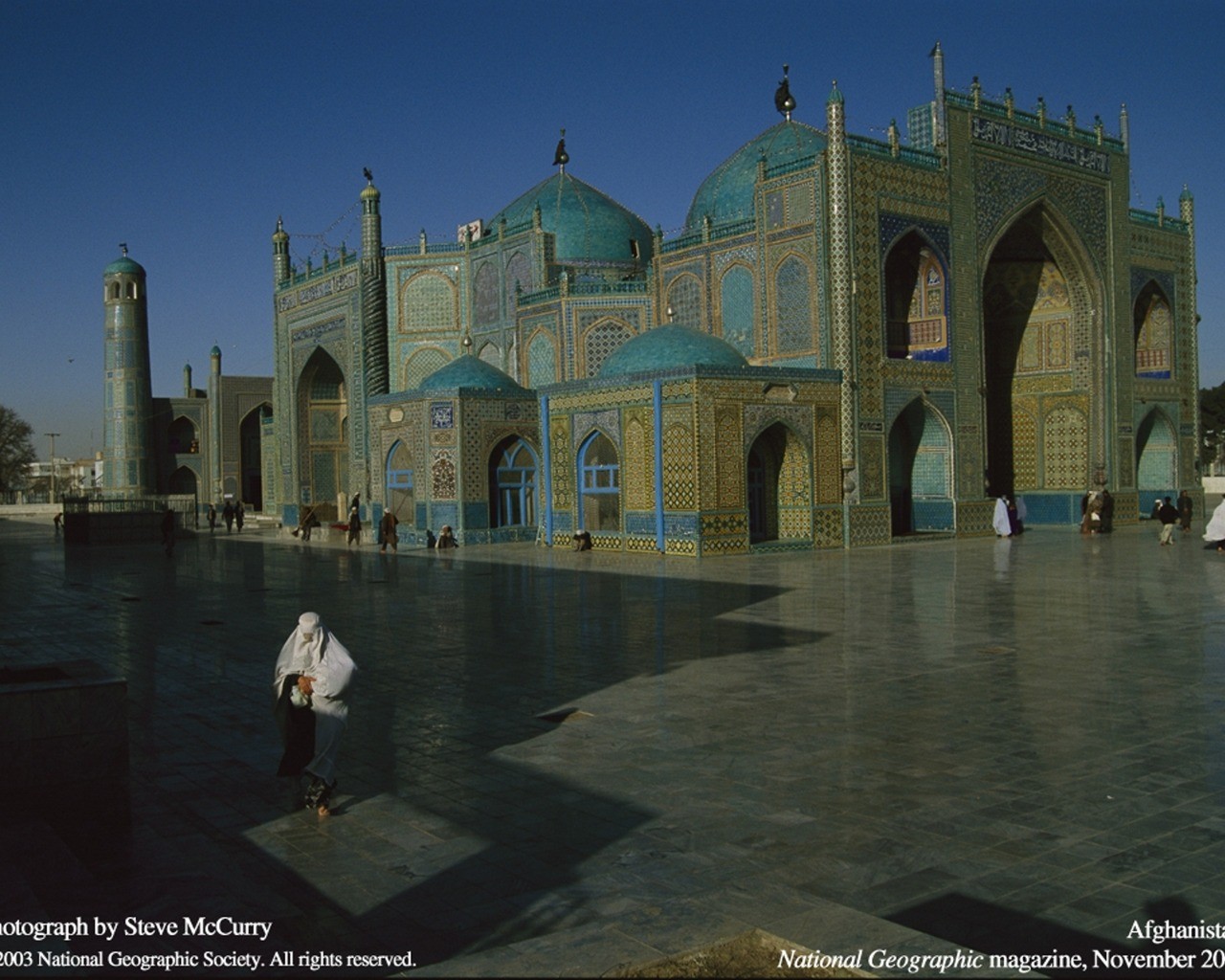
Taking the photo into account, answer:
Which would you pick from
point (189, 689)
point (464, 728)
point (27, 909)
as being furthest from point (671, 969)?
point (189, 689)

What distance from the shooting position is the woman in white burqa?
18.2ft

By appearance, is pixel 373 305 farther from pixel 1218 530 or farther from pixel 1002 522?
pixel 1218 530

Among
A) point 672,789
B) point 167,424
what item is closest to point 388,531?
point 672,789

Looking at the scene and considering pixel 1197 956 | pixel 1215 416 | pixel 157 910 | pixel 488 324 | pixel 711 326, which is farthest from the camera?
pixel 1215 416

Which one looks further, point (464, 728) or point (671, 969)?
point (464, 728)

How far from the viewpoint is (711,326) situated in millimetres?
26781

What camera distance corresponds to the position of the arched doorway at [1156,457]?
30.9m

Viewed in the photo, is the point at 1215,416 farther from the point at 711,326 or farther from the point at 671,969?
the point at 671,969

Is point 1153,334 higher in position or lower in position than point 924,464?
higher

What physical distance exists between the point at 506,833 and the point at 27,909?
2035mm

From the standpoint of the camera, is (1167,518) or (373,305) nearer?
(1167,518)

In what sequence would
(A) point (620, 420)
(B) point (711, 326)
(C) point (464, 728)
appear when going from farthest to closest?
(B) point (711, 326) → (A) point (620, 420) → (C) point (464, 728)

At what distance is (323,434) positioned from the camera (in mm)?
38875

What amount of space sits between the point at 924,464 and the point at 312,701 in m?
21.9
